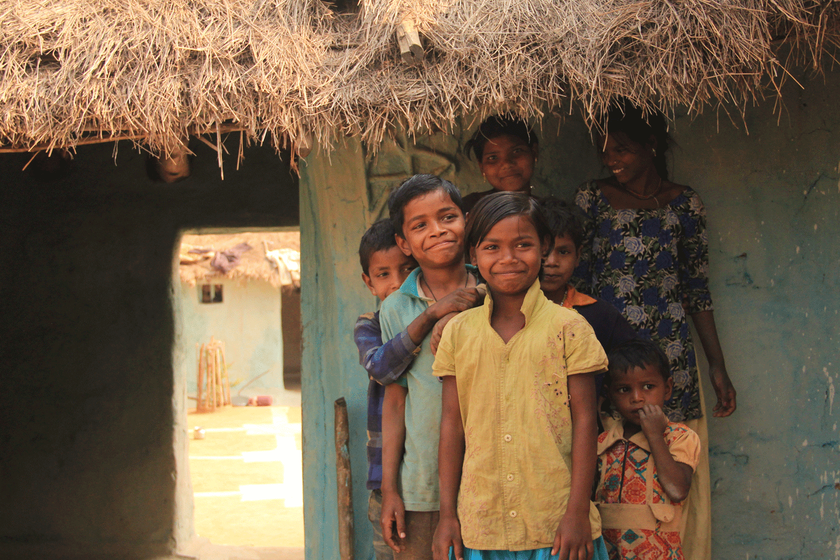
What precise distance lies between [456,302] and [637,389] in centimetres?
60

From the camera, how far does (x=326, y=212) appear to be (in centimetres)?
294

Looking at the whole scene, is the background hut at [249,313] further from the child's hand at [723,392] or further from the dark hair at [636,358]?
the dark hair at [636,358]

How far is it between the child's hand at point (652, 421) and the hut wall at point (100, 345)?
365cm

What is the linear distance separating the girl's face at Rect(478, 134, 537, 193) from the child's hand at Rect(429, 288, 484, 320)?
632 mm

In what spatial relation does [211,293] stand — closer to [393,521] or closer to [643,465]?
[393,521]

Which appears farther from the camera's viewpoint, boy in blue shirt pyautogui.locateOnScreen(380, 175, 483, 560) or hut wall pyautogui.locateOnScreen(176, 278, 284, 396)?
hut wall pyautogui.locateOnScreen(176, 278, 284, 396)

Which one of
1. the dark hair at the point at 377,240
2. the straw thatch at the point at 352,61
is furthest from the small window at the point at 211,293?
the dark hair at the point at 377,240

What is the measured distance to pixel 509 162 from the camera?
96.7 inches

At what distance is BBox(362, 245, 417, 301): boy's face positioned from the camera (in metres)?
2.22

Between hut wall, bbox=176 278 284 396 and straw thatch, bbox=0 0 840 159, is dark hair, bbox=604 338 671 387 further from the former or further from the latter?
hut wall, bbox=176 278 284 396

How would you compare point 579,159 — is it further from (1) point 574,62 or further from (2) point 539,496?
(2) point 539,496

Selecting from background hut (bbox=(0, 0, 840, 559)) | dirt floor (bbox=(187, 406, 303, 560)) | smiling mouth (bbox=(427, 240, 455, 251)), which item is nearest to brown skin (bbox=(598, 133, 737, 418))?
background hut (bbox=(0, 0, 840, 559))

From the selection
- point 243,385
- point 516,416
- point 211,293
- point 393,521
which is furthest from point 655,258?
point 243,385

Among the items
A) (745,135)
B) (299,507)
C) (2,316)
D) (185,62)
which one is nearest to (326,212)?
(185,62)
